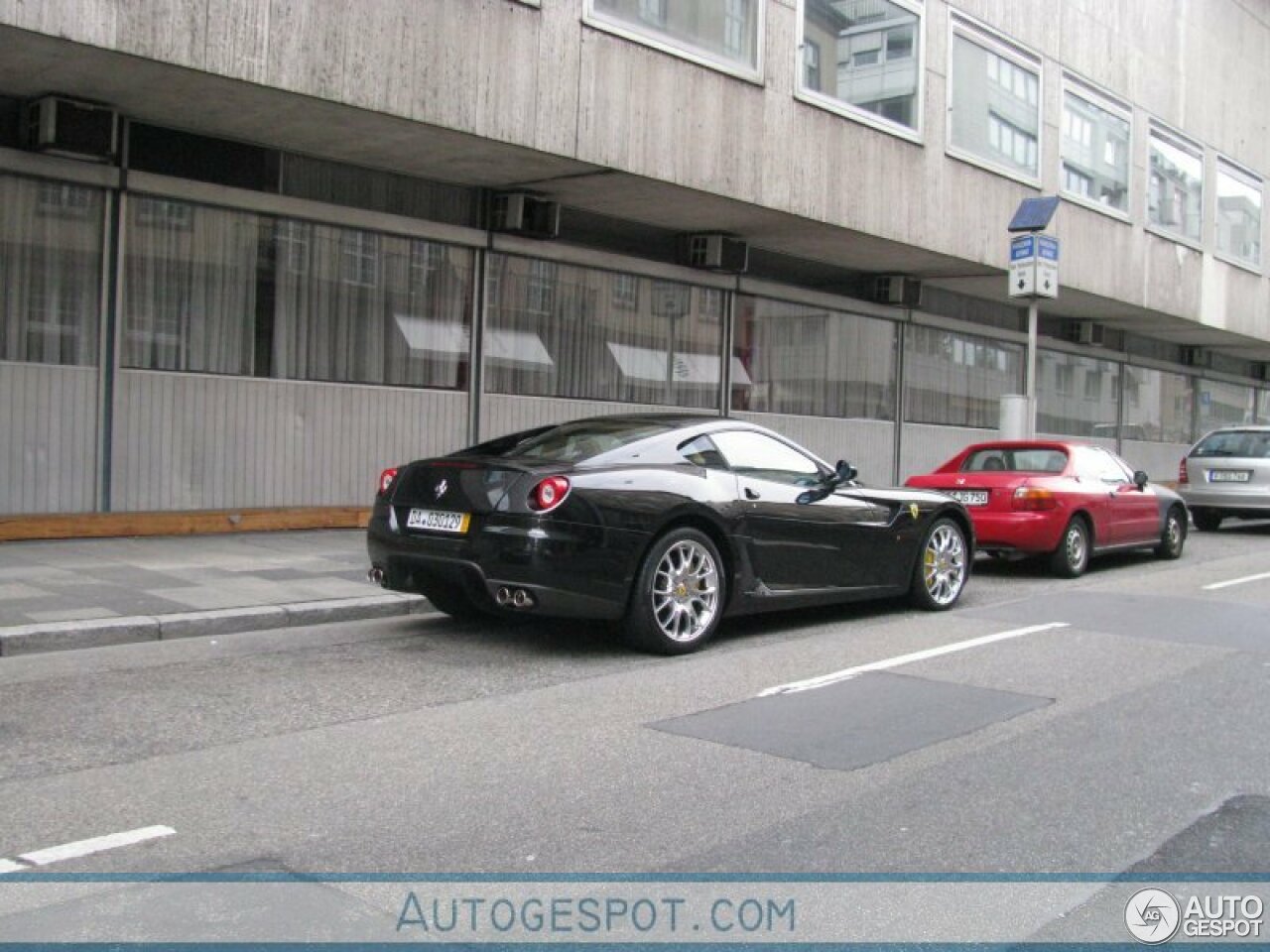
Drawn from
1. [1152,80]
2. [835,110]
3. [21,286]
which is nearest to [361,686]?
[21,286]

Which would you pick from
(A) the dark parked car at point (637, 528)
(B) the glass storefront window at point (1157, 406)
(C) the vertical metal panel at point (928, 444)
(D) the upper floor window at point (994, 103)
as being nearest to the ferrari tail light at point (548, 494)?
(A) the dark parked car at point (637, 528)

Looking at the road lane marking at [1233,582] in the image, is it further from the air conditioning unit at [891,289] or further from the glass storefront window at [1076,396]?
the glass storefront window at [1076,396]

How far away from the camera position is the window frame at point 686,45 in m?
12.2

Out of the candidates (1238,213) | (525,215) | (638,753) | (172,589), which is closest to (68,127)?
(172,589)

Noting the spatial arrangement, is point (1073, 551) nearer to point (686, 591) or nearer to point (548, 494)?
point (686, 591)

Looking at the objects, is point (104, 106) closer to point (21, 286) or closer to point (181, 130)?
point (181, 130)

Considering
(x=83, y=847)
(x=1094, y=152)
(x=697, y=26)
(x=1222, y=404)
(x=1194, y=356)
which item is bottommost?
(x=83, y=847)

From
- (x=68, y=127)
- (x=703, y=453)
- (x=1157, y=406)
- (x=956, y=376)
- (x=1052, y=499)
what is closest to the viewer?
(x=703, y=453)

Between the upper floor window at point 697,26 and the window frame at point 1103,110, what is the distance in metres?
7.80

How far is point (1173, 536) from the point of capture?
13875mm

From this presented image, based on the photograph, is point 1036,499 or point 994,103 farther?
point 994,103

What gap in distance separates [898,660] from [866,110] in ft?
33.5

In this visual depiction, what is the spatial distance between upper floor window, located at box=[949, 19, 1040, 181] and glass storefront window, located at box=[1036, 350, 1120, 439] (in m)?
5.55

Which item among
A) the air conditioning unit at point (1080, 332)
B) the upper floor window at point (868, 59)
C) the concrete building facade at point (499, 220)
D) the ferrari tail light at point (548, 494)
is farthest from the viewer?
the air conditioning unit at point (1080, 332)
